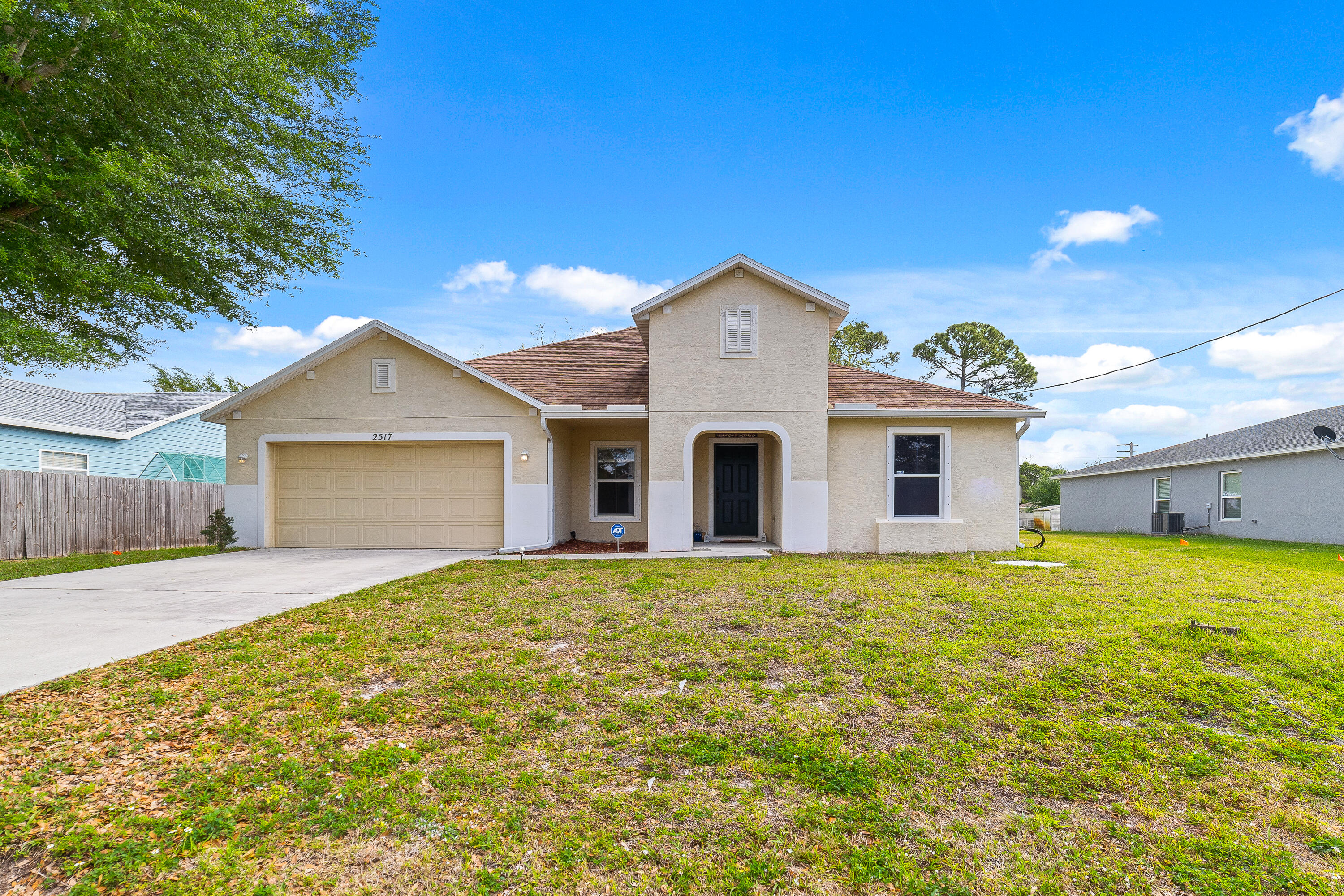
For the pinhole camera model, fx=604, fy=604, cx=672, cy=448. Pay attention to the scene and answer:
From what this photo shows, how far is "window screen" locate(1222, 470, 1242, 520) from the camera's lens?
57.4 feet

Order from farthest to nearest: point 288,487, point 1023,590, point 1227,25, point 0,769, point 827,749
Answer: point 288,487, point 1227,25, point 1023,590, point 827,749, point 0,769

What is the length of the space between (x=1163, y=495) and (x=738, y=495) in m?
17.1

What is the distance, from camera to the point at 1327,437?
1460cm

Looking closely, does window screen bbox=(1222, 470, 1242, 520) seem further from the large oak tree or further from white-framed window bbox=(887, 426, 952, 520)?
the large oak tree

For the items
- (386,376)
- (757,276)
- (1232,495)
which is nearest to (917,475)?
(757,276)

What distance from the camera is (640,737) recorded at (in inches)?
145

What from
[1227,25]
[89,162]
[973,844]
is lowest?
[973,844]

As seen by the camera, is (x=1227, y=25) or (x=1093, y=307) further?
(x=1093, y=307)

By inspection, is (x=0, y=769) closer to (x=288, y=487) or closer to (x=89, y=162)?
(x=89, y=162)

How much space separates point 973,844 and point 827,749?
0.90m

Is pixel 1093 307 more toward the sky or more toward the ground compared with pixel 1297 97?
more toward the ground

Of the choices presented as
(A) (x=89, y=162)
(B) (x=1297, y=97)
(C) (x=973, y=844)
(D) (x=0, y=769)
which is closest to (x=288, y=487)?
(A) (x=89, y=162)

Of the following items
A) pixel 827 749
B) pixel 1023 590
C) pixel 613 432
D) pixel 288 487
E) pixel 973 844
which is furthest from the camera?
pixel 613 432

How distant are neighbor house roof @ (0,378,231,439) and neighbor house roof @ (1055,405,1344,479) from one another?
1234 inches
